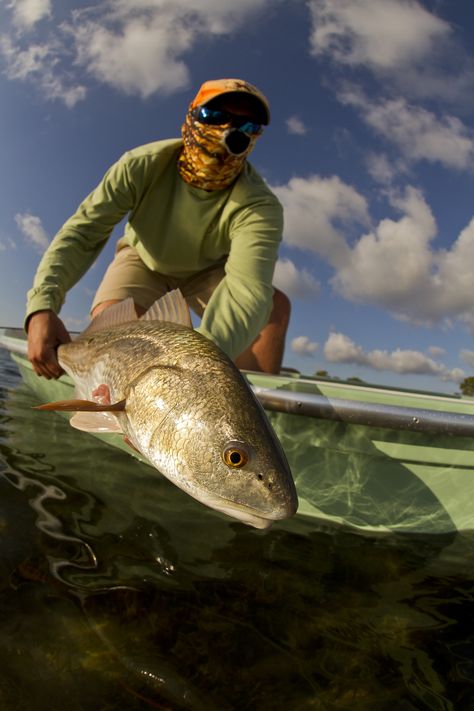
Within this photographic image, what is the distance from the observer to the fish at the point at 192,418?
156 centimetres

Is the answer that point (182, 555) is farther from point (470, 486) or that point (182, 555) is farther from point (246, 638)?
point (470, 486)

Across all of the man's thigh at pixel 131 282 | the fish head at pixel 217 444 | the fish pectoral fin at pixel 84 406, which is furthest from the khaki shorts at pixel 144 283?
the fish head at pixel 217 444

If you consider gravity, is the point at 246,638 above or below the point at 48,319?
below

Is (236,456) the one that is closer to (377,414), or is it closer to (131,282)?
(377,414)

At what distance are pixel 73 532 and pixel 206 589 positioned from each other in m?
0.73

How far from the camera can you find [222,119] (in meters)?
3.61

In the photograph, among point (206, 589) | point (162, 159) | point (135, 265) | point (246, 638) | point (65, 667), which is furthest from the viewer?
point (135, 265)

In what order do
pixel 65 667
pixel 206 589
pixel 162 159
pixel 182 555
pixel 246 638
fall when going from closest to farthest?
pixel 65 667, pixel 246 638, pixel 206 589, pixel 182 555, pixel 162 159

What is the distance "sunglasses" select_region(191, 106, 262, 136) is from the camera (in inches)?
141

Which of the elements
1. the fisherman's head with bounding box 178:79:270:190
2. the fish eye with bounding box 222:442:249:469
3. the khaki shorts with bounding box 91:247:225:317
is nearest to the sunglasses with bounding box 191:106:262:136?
the fisherman's head with bounding box 178:79:270:190

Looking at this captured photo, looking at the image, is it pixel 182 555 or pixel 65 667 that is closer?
pixel 65 667

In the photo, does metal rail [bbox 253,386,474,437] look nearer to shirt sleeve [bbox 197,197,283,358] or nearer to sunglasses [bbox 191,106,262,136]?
shirt sleeve [bbox 197,197,283,358]

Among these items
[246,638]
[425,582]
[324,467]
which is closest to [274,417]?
[324,467]

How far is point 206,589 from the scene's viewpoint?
2.12 meters
